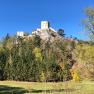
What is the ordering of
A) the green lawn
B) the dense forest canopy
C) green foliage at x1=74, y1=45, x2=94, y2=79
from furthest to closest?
the dense forest canopy → green foliage at x1=74, y1=45, x2=94, y2=79 → the green lawn

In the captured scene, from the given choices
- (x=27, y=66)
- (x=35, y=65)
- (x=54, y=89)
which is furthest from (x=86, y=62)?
(x=54, y=89)

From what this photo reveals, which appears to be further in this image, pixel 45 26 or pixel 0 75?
pixel 45 26

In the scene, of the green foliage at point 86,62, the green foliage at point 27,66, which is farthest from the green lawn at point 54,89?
the green foliage at point 27,66

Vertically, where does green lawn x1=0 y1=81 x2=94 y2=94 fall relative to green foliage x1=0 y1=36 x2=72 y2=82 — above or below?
below

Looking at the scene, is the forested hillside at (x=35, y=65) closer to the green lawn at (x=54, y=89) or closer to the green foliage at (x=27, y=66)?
the green foliage at (x=27, y=66)

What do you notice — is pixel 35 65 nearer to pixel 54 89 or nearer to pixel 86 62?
pixel 86 62

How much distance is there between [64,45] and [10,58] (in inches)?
820

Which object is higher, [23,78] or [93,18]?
[93,18]

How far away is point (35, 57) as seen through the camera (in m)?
55.8

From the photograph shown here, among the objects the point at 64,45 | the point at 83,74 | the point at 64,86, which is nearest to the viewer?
the point at 64,86

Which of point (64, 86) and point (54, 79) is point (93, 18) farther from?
point (64, 86)

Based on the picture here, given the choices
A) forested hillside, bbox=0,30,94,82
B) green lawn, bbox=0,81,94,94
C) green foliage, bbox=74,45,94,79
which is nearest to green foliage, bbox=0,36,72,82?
forested hillside, bbox=0,30,94,82

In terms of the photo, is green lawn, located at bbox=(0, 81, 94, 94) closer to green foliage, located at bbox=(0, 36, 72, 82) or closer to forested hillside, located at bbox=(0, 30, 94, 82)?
forested hillside, located at bbox=(0, 30, 94, 82)

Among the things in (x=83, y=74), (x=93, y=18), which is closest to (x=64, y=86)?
(x=93, y=18)
